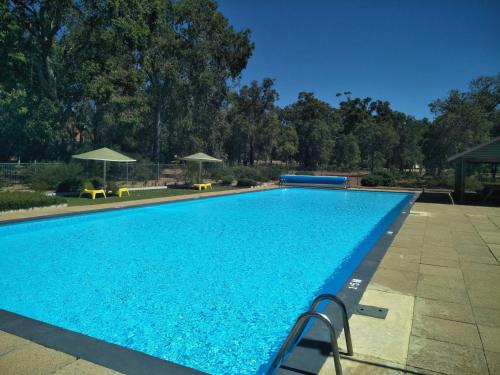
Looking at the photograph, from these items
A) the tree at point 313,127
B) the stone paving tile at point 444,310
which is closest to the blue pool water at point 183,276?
the stone paving tile at point 444,310

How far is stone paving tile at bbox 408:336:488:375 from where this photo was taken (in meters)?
2.87

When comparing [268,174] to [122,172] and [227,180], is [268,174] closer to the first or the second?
[227,180]

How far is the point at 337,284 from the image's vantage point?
240 inches

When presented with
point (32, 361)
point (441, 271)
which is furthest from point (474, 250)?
point (32, 361)

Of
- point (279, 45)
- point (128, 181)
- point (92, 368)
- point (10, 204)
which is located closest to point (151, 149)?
point (128, 181)

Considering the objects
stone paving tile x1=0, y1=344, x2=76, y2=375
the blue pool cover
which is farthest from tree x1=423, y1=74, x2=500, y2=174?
stone paving tile x1=0, y1=344, x2=76, y2=375

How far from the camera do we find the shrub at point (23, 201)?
11.0 metres

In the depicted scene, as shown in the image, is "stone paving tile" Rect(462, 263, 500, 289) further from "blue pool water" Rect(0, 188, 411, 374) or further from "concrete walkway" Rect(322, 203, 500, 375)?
"blue pool water" Rect(0, 188, 411, 374)

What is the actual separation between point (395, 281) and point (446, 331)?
5.23 ft

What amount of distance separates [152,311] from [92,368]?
1933 mm

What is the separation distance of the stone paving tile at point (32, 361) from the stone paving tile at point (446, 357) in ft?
10.0

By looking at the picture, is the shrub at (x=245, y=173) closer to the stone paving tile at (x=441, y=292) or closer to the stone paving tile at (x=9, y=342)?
the stone paving tile at (x=441, y=292)

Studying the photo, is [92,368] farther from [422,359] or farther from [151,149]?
[151,149]

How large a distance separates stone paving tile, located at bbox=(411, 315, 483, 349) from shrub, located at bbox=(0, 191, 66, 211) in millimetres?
12026
